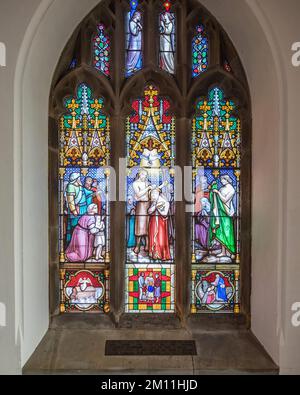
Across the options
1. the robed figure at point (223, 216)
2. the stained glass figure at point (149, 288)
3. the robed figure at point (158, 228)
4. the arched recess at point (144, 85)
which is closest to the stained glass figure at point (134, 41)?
the arched recess at point (144, 85)

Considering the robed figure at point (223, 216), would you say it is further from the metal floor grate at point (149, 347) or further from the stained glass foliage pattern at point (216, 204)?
the metal floor grate at point (149, 347)

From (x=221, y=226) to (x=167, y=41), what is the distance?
1.80 metres

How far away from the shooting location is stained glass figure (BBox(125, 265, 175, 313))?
3.84m

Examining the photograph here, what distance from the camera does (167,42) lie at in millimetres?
3842

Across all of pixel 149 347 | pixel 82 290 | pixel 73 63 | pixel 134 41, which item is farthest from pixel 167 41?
pixel 149 347

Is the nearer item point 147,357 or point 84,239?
point 147,357

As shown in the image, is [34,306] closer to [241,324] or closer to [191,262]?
[191,262]

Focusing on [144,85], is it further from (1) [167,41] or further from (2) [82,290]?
(2) [82,290]

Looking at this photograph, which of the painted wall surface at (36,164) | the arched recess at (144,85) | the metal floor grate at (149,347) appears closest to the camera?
the painted wall surface at (36,164)

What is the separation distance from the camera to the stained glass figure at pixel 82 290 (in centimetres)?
383

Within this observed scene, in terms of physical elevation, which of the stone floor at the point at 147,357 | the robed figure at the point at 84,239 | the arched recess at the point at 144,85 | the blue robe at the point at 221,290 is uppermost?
the arched recess at the point at 144,85

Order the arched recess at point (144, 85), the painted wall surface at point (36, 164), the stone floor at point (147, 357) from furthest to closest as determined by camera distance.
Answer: the arched recess at point (144, 85)
the stone floor at point (147, 357)
the painted wall surface at point (36, 164)

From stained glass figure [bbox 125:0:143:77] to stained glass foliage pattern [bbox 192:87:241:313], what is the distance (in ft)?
2.31

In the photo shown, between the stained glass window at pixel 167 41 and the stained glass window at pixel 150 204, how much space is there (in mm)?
253
